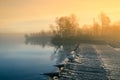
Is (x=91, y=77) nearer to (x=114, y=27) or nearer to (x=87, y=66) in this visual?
(x=87, y=66)

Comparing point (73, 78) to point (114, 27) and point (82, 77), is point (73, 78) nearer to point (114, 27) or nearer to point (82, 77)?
point (82, 77)

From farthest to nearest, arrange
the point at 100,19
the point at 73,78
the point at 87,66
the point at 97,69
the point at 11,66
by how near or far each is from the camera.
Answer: the point at 100,19 → the point at 11,66 → the point at 87,66 → the point at 97,69 → the point at 73,78

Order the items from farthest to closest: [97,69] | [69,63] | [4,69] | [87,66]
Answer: [4,69] → [69,63] → [87,66] → [97,69]

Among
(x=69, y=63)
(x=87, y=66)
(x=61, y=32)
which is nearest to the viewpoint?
(x=87, y=66)

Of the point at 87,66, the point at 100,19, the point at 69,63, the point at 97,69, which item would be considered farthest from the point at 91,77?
the point at 100,19

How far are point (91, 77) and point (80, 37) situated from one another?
76.1 meters

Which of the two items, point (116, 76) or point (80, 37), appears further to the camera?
point (80, 37)

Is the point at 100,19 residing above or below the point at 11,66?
above

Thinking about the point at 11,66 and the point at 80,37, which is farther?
the point at 80,37

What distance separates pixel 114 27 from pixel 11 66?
83.6m

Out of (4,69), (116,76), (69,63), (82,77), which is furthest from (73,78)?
(4,69)

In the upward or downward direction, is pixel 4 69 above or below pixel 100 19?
below

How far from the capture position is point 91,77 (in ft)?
84.2

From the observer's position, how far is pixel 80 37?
101562 millimetres
